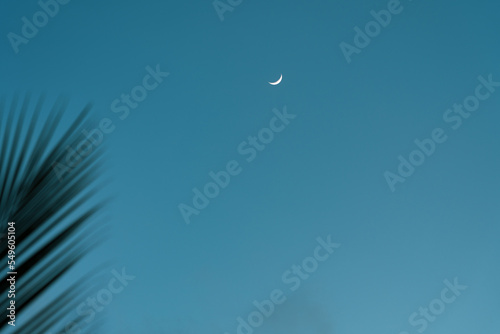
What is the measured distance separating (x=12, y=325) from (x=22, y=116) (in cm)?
36

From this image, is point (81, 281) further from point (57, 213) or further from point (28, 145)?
point (28, 145)

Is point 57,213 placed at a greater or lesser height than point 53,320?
greater

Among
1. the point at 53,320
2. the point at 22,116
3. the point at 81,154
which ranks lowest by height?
the point at 53,320

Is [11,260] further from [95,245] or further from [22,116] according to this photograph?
[22,116]

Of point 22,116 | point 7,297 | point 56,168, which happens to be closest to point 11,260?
point 7,297

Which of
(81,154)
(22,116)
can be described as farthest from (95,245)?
(22,116)

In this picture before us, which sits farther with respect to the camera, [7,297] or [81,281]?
[81,281]

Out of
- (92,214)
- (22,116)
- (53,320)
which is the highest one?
(22,116)

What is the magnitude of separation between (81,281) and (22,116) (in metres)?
0.32

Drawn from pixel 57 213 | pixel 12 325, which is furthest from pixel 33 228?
pixel 12 325

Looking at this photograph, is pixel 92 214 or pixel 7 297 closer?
pixel 7 297

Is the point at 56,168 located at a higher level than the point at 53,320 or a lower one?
higher

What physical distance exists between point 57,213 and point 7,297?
0.47 feet

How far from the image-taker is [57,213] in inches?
27.0
